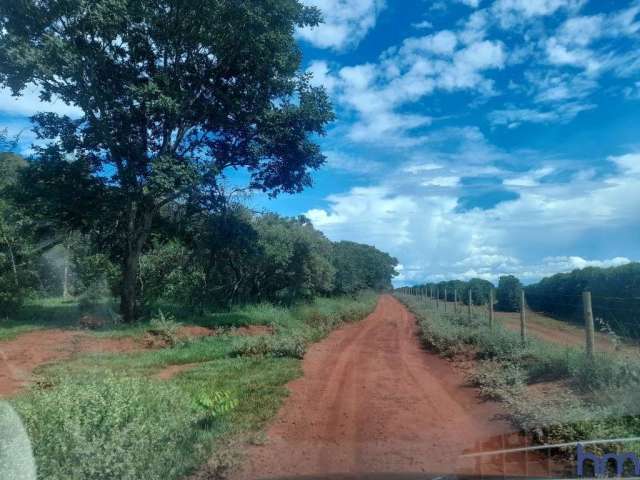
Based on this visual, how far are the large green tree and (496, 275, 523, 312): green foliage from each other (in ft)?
71.2

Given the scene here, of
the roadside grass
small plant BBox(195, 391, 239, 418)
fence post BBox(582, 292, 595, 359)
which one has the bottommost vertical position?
small plant BBox(195, 391, 239, 418)

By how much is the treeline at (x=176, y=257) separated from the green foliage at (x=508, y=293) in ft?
46.1

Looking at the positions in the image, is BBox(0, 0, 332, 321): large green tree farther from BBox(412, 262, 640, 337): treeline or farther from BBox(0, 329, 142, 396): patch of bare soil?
BBox(412, 262, 640, 337): treeline

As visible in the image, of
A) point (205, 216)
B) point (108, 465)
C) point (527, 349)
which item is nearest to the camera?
point (108, 465)

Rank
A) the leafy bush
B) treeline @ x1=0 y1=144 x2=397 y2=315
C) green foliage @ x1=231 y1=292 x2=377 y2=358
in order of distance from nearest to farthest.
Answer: the leafy bush → green foliage @ x1=231 y1=292 x2=377 y2=358 → treeline @ x1=0 y1=144 x2=397 y2=315

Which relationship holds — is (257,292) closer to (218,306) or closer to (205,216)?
(218,306)

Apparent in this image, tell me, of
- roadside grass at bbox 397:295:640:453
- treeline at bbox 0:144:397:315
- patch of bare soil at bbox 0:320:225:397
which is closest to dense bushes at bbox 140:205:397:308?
treeline at bbox 0:144:397:315

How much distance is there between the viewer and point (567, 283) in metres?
30.7

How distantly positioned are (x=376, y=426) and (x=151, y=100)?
13.1 m

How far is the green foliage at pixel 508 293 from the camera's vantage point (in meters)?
37.2

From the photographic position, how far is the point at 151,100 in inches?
663

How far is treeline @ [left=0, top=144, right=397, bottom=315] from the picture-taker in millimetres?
20000

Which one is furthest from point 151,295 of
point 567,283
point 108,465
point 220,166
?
point 567,283

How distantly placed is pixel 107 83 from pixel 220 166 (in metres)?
4.72
